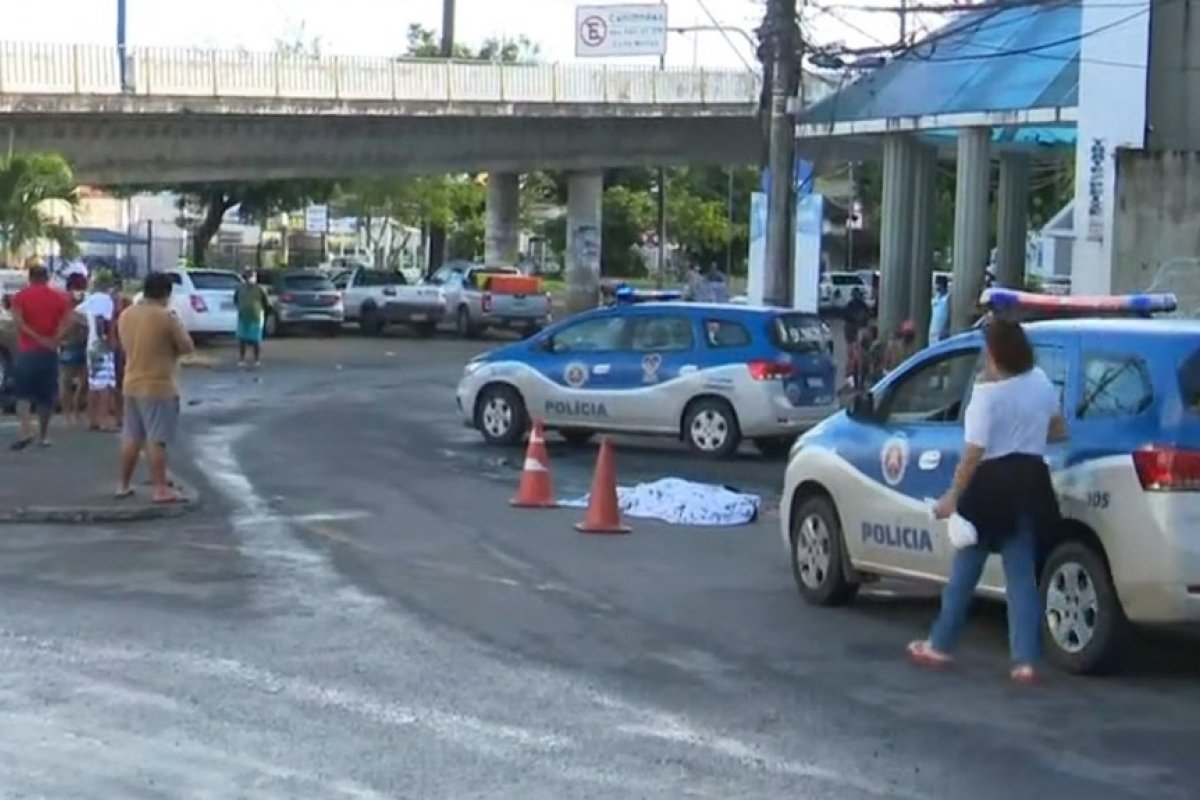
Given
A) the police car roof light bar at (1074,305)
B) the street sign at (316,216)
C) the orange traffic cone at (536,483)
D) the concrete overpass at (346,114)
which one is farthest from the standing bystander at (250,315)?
the street sign at (316,216)

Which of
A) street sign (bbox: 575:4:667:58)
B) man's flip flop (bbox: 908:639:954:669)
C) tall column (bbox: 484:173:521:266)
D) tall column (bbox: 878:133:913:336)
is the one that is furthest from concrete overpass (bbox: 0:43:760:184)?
man's flip flop (bbox: 908:639:954:669)

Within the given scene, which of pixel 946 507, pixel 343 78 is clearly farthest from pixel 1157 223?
pixel 343 78

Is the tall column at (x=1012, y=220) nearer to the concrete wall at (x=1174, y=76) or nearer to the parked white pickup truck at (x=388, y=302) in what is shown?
the concrete wall at (x=1174, y=76)

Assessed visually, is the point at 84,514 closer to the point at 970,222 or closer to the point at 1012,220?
the point at 970,222

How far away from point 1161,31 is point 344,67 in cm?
2771

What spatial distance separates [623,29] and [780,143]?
3700 centimetres

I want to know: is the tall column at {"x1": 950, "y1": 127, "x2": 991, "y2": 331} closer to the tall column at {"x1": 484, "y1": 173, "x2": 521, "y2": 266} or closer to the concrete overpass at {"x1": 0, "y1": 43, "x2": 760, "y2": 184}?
the concrete overpass at {"x1": 0, "y1": 43, "x2": 760, "y2": 184}

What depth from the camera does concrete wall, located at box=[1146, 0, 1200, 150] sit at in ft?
87.1

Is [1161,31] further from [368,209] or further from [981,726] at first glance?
[368,209]

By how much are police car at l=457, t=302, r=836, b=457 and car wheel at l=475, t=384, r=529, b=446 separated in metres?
0.01

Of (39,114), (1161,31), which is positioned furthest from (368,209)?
(1161,31)

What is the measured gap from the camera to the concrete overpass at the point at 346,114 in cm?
4656

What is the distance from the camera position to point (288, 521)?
1686 cm

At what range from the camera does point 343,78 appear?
2023 inches
